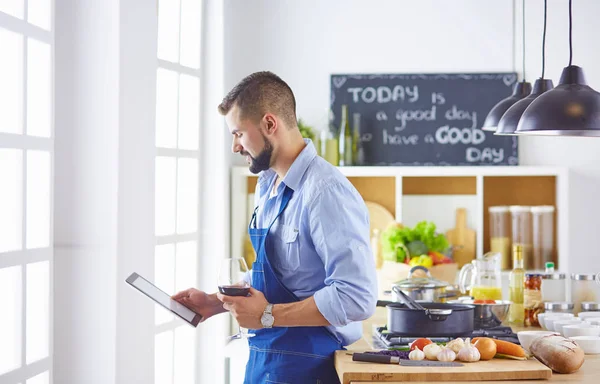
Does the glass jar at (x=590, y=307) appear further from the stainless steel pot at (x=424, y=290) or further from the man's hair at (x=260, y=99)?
the man's hair at (x=260, y=99)

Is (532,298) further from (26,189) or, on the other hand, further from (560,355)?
(26,189)

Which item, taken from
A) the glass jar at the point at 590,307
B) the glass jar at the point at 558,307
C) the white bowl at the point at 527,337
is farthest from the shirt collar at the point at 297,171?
the glass jar at the point at 590,307

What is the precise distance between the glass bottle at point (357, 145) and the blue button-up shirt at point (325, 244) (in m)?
2.63

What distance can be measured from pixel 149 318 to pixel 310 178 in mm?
1277

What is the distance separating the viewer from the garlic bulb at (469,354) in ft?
7.79

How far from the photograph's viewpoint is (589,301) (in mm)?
3646

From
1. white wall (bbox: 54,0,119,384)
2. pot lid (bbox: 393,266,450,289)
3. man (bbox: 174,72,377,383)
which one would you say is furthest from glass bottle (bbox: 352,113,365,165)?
man (bbox: 174,72,377,383)

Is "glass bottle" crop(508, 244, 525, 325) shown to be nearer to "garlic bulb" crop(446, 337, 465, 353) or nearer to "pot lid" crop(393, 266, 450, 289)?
"pot lid" crop(393, 266, 450, 289)

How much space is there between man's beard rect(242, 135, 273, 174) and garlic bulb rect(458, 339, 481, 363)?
84 cm

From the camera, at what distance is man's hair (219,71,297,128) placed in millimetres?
2568

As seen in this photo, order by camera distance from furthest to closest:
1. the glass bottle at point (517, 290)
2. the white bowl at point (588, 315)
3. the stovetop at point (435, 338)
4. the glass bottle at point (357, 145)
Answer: the glass bottle at point (357, 145) → the glass bottle at point (517, 290) → the white bowl at point (588, 315) → the stovetop at point (435, 338)

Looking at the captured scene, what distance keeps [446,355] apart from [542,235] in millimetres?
3020

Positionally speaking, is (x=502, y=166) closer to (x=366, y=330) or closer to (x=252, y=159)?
(x=366, y=330)

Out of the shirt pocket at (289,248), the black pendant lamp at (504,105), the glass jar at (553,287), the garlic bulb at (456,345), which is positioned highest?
the black pendant lamp at (504,105)
